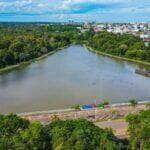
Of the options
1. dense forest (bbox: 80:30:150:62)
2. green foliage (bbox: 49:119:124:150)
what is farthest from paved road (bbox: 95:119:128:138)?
dense forest (bbox: 80:30:150:62)

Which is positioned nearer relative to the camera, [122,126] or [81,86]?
[122,126]

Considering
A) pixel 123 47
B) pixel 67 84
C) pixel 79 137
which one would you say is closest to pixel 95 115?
pixel 79 137

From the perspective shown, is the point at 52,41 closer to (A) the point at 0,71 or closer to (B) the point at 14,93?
(A) the point at 0,71

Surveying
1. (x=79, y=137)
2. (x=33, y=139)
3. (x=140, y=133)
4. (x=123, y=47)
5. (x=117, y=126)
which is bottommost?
(x=123, y=47)

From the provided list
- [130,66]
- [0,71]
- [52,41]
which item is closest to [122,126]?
[0,71]

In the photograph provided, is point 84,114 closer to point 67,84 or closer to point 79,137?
point 79,137

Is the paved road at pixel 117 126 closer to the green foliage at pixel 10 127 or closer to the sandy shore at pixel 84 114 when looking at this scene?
the sandy shore at pixel 84 114

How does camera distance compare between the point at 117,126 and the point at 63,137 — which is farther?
the point at 117,126
